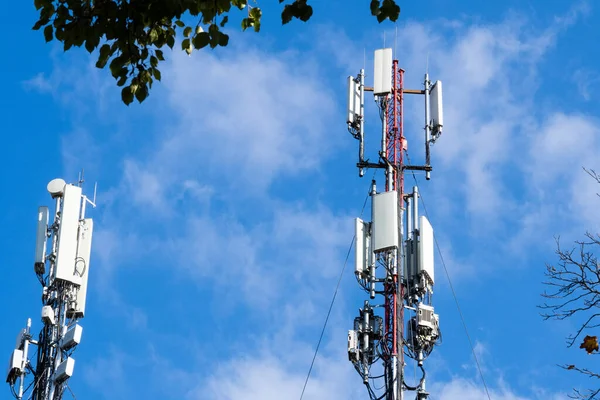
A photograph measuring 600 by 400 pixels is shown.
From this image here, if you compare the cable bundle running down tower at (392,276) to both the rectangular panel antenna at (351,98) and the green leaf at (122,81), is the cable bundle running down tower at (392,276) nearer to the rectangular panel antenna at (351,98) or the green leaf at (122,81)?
the rectangular panel antenna at (351,98)

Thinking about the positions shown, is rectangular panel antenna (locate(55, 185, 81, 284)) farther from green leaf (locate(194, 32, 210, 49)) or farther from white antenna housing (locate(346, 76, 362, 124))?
green leaf (locate(194, 32, 210, 49))

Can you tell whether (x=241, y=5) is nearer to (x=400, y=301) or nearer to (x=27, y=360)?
(x=400, y=301)

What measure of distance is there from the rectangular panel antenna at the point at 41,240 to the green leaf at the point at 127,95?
23.1 m

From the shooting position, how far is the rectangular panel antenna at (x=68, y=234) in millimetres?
35375

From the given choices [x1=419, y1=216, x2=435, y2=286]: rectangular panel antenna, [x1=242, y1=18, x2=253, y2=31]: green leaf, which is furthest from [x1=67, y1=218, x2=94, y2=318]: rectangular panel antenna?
[x1=242, y1=18, x2=253, y2=31]: green leaf

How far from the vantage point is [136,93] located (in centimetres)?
1355

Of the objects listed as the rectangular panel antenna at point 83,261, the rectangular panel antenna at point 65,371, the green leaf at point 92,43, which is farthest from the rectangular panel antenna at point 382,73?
the green leaf at point 92,43

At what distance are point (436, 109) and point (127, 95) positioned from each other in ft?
76.2

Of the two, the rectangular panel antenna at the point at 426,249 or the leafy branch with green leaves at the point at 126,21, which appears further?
the rectangular panel antenna at the point at 426,249

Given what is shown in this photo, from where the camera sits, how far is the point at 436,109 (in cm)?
3606

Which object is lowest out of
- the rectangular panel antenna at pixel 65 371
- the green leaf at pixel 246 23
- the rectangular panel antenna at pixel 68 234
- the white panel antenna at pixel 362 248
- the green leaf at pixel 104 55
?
the green leaf at pixel 104 55

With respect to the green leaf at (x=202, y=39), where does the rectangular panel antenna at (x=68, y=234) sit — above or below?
above

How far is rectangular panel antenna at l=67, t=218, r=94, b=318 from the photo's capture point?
35.6 meters

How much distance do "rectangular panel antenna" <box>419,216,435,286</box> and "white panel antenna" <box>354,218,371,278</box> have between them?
4.31 ft
